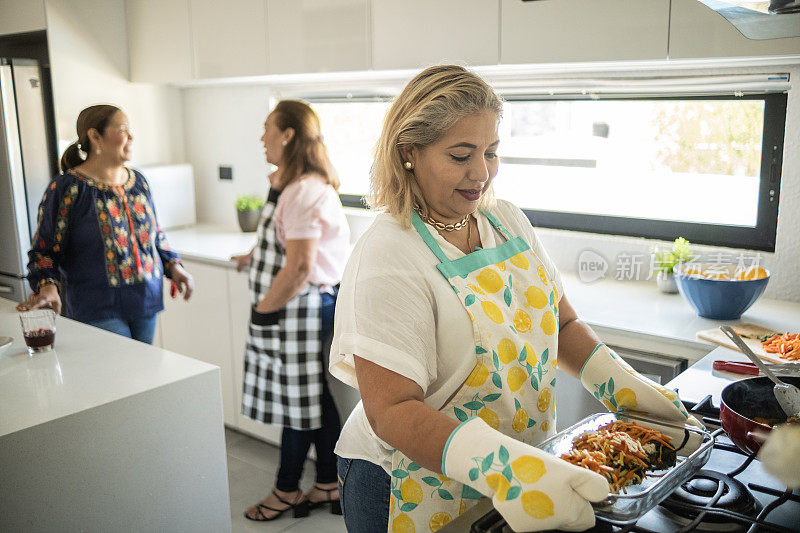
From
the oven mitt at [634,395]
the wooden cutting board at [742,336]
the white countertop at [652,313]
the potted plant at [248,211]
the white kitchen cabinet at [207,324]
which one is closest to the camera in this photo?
the oven mitt at [634,395]

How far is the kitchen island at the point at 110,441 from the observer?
146 centimetres

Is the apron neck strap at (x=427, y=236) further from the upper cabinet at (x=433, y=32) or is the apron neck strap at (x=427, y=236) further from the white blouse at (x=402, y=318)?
the upper cabinet at (x=433, y=32)

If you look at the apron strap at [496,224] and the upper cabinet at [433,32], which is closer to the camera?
the apron strap at [496,224]

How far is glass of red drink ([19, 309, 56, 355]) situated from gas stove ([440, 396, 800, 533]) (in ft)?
4.51

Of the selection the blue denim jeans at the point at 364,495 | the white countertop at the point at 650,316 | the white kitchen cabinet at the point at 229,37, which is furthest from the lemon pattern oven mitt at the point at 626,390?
the white kitchen cabinet at the point at 229,37

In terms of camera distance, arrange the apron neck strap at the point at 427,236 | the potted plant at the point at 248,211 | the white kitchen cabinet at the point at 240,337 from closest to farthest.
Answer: the apron neck strap at the point at 427,236
the white kitchen cabinet at the point at 240,337
the potted plant at the point at 248,211

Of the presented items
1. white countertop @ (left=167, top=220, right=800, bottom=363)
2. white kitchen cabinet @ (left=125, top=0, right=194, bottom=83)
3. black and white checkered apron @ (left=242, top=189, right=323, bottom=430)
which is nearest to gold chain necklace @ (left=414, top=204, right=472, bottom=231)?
white countertop @ (left=167, top=220, right=800, bottom=363)

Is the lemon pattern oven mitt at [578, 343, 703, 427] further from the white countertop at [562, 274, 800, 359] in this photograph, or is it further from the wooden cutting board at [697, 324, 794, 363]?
the white countertop at [562, 274, 800, 359]

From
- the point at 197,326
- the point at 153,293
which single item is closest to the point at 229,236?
the point at 197,326

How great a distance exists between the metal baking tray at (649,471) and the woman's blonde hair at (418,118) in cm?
42

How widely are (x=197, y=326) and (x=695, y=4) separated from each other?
7.63ft

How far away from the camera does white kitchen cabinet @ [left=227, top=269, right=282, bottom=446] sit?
9.59ft

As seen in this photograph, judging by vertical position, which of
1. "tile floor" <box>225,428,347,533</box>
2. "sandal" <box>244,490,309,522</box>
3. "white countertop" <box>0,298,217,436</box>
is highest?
"white countertop" <box>0,298,217,436</box>

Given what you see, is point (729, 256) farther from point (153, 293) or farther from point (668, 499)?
point (153, 293)
